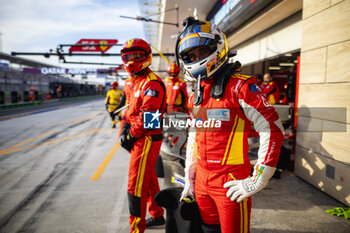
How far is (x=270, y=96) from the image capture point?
7.20 m

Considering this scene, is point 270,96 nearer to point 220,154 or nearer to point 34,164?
point 220,154

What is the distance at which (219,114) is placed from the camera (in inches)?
56.6

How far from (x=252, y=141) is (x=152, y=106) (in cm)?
237

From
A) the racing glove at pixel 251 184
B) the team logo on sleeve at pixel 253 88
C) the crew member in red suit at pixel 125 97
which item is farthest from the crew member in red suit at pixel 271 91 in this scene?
the racing glove at pixel 251 184

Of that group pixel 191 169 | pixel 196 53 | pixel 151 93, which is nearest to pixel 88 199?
pixel 151 93

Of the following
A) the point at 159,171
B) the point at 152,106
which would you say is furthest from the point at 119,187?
the point at 152,106

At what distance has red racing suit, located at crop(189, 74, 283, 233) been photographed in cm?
129

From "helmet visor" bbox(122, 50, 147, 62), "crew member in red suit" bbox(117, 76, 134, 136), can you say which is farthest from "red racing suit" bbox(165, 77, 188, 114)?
"helmet visor" bbox(122, 50, 147, 62)

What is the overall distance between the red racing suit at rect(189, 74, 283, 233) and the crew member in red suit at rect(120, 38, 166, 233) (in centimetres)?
94

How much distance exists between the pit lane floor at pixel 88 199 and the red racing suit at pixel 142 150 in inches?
16.5

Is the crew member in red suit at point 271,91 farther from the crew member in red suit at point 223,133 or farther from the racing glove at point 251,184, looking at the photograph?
the racing glove at point 251,184

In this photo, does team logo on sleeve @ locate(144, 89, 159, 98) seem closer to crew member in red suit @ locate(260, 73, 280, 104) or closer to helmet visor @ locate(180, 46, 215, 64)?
helmet visor @ locate(180, 46, 215, 64)

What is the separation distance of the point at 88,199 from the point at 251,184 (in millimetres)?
2825

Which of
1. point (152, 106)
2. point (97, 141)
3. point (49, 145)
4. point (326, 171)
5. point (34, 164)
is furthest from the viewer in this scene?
point (97, 141)
